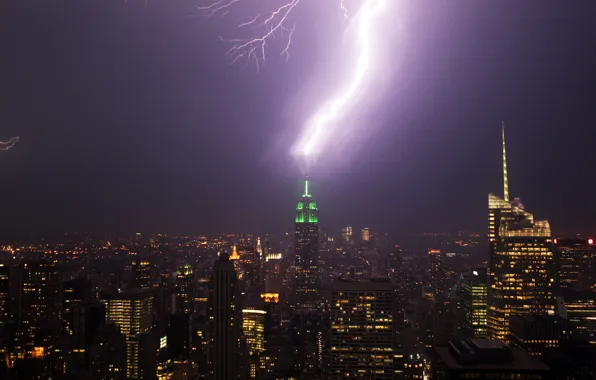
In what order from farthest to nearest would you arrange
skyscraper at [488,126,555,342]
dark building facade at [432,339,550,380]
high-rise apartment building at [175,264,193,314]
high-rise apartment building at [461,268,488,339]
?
high-rise apartment building at [175,264,193,314] < high-rise apartment building at [461,268,488,339] < skyscraper at [488,126,555,342] < dark building facade at [432,339,550,380]

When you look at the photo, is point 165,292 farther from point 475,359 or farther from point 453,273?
point 475,359

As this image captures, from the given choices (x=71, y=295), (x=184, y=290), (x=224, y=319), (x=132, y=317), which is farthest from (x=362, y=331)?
(x=71, y=295)

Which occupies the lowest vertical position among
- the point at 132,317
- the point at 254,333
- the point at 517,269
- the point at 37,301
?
the point at 254,333

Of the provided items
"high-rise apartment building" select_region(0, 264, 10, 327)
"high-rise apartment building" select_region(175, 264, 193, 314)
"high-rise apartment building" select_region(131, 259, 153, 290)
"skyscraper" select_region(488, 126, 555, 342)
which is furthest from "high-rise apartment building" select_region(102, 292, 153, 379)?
"skyscraper" select_region(488, 126, 555, 342)

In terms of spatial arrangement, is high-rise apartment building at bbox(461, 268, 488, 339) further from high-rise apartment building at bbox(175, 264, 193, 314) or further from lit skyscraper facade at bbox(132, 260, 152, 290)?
lit skyscraper facade at bbox(132, 260, 152, 290)

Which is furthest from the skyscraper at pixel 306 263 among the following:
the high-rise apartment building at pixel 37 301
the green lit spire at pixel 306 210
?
the high-rise apartment building at pixel 37 301

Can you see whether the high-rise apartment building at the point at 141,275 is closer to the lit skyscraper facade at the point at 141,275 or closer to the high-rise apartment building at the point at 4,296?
the lit skyscraper facade at the point at 141,275

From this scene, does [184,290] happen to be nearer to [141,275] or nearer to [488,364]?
[141,275]
